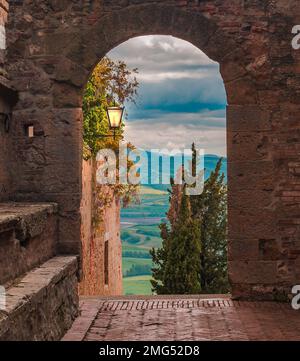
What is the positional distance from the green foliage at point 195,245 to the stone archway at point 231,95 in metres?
4.63

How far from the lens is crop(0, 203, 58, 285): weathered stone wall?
5426 mm

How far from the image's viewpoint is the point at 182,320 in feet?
24.6

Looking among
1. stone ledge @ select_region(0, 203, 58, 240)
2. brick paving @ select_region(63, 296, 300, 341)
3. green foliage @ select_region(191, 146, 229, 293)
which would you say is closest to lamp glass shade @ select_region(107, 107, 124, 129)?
brick paving @ select_region(63, 296, 300, 341)

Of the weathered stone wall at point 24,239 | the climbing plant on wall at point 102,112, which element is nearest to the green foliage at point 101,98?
the climbing plant on wall at point 102,112

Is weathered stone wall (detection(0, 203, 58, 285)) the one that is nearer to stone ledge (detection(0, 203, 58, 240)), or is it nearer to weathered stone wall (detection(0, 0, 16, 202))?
stone ledge (detection(0, 203, 58, 240))

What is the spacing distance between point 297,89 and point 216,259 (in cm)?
659

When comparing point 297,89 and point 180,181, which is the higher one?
point 297,89

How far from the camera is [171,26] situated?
8359mm

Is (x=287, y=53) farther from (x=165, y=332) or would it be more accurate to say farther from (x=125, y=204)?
(x=125, y=204)

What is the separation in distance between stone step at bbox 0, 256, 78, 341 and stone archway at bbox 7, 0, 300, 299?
128 centimetres

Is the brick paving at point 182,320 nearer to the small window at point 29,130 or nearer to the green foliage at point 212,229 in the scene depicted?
the small window at point 29,130

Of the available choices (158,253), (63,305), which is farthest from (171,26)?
(158,253)

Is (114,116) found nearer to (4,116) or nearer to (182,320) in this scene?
(4,116)

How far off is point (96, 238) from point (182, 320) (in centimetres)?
625
